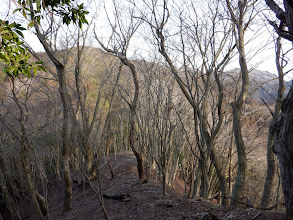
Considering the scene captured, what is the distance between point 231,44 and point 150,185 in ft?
15.5

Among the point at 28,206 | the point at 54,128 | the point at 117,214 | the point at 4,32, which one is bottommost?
the point at 28,206

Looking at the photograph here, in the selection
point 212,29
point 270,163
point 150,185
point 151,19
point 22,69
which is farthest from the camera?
point 150,185

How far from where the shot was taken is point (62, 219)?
6.90m

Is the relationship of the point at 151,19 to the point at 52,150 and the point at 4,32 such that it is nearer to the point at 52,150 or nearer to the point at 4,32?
the point at 4,32

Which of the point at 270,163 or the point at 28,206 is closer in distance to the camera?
the point at 270,163

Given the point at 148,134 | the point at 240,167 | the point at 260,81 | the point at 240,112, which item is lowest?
the point at 240,167

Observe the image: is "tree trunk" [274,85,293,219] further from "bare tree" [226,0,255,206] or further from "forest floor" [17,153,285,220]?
"bare tree" [226,0,255,206]

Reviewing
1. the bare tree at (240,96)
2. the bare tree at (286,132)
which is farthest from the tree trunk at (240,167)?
the bare tree at (286,132)

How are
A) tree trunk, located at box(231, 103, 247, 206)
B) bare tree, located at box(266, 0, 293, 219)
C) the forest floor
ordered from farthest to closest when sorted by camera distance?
tree trunk, located at box(231, 103, 247, 206) → the forest floor → bare tree, located at box(266, 0, 293, 219)

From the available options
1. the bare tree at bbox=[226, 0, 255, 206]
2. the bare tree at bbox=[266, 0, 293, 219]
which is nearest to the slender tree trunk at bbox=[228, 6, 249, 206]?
the bare tree at bbox=[226, 0, 255, 206]

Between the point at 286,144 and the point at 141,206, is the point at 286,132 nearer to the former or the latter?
the point at 286,144

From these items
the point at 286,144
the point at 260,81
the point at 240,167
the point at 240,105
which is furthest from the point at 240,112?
the point at 260,81

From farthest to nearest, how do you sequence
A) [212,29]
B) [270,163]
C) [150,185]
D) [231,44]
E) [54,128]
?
[54,128]
[150,185]
[270,163]
[231,44]
[212,29]

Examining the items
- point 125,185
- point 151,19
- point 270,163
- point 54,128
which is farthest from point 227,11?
point 54,128
